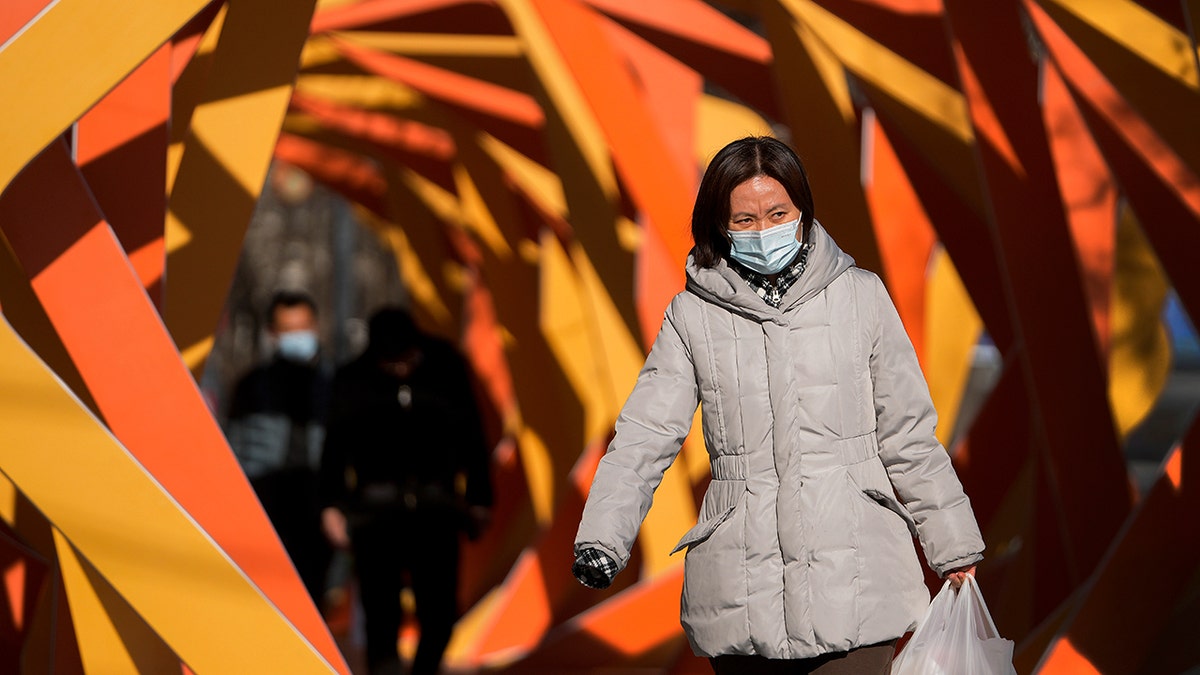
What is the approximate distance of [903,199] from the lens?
25.5 ft

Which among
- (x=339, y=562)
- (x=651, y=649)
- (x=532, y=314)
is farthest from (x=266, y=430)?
(x=339, y=562)

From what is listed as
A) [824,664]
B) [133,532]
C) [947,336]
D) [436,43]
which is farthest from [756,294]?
[436,43]

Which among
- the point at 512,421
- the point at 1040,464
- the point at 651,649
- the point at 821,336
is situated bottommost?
the point at 512,421

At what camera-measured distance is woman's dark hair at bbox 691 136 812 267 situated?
370 cm

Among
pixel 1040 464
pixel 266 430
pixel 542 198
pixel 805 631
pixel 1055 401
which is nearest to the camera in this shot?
pixel 805 631

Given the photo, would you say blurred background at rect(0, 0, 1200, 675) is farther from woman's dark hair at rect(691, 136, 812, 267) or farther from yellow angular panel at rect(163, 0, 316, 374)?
woman's dark hair at rect(691, 136, 812, 267)

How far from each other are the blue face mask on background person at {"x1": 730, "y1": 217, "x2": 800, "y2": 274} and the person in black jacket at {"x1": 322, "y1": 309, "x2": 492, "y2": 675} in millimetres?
3630

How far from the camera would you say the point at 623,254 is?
7.94 meters

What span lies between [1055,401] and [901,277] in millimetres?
1470

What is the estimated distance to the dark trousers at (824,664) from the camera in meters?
3.55

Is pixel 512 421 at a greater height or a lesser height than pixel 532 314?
lesser

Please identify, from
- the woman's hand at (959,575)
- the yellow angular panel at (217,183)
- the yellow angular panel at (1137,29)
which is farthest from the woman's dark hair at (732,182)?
the yellow angular panel at (217,183)

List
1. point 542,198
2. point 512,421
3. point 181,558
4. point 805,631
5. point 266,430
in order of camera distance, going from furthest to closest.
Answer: point 512,421 < point 542,198 < point 266,430 < point 181,558 < point 805,631

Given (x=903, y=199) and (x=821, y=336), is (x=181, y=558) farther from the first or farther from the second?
(x=903, y=199)
